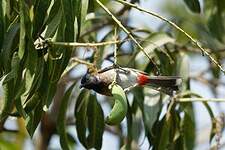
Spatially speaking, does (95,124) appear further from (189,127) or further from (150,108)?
(189,127)

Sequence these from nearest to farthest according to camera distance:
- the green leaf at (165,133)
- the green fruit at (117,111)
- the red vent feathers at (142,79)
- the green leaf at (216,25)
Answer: the green fruit at (117,111), the red vent feathers at (142,79), the green leaf at (165,133), the green leaf at (216,25)

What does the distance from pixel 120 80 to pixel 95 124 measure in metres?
0.37

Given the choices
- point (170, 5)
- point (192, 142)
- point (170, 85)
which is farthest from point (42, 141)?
point (170, 5)

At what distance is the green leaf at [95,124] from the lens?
1.84 meters

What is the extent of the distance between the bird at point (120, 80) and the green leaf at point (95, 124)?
25 cm

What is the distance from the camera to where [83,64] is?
5.84 ft

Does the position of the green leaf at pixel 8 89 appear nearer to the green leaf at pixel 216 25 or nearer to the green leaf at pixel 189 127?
the green leaf at pixel 189 127

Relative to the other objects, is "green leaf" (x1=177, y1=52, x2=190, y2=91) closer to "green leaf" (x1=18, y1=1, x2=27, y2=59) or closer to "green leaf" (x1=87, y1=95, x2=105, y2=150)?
"green leaf" (x1=87, y1=95, x2=105, y2=150)

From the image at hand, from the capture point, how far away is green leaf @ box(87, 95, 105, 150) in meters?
1.84

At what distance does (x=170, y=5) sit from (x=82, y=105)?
84.2 inches

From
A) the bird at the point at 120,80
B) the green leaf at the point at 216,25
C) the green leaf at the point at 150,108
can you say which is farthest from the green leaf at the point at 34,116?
the green leaf at the point at 216,25

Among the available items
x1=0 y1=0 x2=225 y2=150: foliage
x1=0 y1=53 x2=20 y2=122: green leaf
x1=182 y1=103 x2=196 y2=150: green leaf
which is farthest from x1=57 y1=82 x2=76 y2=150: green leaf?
x1=0 y1=53 x2=20 y2=122: green leaf

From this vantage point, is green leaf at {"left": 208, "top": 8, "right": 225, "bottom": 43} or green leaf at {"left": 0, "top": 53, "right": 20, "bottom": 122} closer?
green leaf at {"left": 0, "top": 53, "right": 20, "bottom": 122}

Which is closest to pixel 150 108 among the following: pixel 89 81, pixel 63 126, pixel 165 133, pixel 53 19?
pixel 165 133
